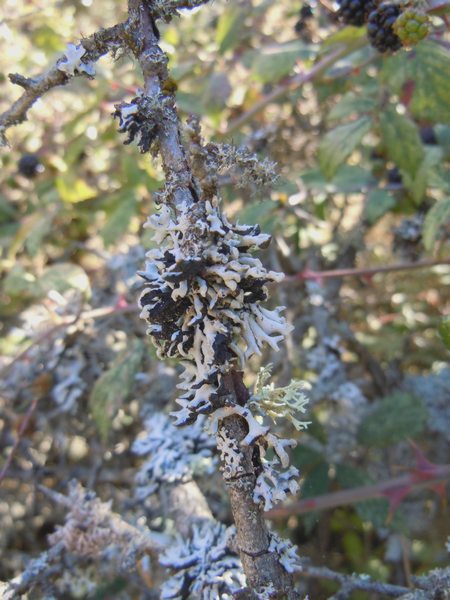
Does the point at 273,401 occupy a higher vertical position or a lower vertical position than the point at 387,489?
higher

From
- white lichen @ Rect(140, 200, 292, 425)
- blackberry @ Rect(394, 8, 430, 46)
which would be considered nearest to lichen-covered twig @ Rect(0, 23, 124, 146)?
white lichen @ Rect(140, 200, 292, 425)

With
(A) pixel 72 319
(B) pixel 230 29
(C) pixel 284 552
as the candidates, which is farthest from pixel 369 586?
(B) pixel 230 29

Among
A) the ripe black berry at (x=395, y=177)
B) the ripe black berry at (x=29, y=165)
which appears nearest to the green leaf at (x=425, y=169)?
the ripe black berry at (x=395, y=177)

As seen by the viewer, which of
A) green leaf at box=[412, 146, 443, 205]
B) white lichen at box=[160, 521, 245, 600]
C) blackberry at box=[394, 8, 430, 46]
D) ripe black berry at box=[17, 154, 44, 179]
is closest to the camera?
white lichen at box=[160, 521, 245, 600]

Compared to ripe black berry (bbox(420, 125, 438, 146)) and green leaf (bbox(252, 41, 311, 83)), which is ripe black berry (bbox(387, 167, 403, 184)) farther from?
green leaf (bbox(252, 41, 311, 83))

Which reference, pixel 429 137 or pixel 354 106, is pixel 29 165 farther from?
pixel 429 137

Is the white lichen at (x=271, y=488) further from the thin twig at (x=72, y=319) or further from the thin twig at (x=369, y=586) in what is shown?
the thin twig at (x=72, y=319)

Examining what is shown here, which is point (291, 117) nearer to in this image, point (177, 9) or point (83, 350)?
point (83, 350)
